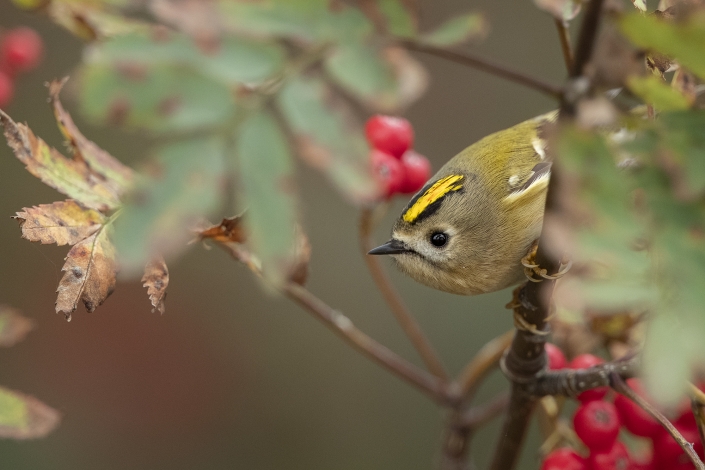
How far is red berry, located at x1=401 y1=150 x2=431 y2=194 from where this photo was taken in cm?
156

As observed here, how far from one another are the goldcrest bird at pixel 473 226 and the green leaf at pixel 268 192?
38.7 inches

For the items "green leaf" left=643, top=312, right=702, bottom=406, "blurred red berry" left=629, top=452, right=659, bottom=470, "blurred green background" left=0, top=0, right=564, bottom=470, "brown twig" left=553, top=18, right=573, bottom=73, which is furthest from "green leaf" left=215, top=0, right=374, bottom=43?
"blurred green background" left=0, top=0, right=564, bottom=470

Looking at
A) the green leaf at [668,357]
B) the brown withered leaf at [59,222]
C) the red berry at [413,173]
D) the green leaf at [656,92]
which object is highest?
the green leaf at [656,92]

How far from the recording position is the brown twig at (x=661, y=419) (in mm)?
951

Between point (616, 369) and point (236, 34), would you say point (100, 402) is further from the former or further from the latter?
point (236, 34)

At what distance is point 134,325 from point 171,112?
8.85ft

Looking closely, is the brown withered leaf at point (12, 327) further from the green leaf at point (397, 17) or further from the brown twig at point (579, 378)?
the brown twig at point (579, 378)

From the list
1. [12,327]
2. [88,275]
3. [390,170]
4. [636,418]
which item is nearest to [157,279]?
[88,275]

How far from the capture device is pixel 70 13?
112 cm

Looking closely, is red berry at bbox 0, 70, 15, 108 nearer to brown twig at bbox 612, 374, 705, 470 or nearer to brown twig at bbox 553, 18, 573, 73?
brown twig at bbox 553, 18, 573, 73

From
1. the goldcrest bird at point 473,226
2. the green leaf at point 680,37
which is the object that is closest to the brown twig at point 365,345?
the goldcrest bird at point 473,226

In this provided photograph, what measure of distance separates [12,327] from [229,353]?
233 centimetres

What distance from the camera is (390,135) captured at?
5.14 feet

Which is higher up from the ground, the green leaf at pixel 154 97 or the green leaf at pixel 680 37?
the green leaf at pixel 680 37
